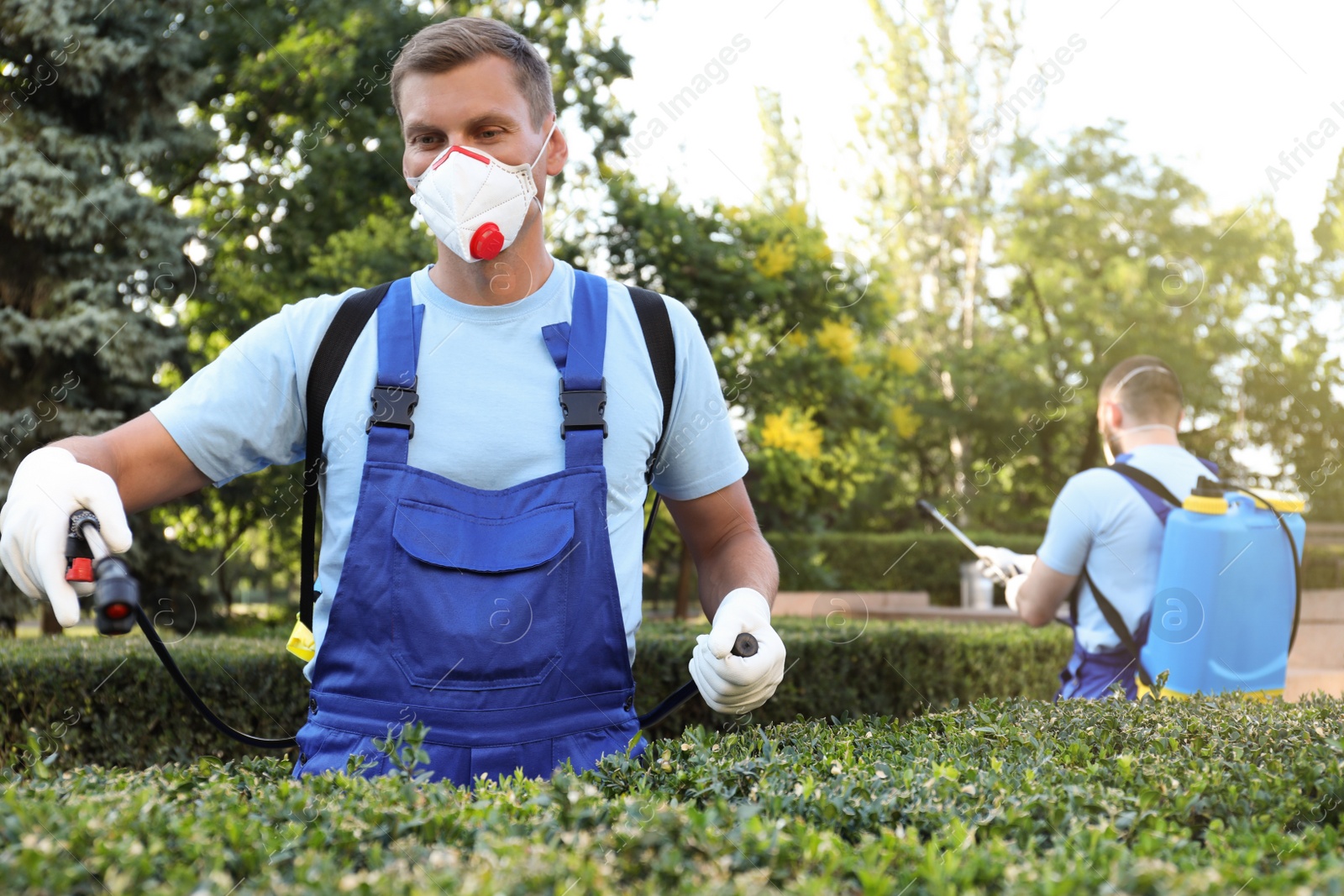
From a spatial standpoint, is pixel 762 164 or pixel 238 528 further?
pixel 762 164

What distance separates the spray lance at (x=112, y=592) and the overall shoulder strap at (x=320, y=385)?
0.30 m

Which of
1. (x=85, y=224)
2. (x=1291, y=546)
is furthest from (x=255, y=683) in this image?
(x=85, y=224)

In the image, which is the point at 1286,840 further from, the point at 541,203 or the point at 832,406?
the point at 832,406

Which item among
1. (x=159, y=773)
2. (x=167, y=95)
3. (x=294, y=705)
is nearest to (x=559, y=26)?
(x=167, y=95)

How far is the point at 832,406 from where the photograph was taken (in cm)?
1075

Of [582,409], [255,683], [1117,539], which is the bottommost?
[255,683]

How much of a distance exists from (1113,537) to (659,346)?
7.83 feet

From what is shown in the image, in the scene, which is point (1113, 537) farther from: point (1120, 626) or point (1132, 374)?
point (1132, 374)

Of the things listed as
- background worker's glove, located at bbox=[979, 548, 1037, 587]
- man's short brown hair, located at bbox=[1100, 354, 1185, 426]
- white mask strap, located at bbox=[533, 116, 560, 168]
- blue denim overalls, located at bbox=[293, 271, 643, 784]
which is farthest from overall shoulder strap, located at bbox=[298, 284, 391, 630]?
background worker's glove, located at bbox=[979, 548, 1037, 587]

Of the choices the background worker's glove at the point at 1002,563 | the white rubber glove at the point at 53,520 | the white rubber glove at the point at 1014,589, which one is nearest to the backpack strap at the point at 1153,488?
the white rubber glove at the point at 1014,589

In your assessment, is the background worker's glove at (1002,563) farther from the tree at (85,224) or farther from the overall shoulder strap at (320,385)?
the tree at (85,224)

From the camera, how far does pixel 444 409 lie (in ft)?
7.32

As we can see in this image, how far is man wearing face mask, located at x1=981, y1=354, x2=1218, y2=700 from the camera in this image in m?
4.04

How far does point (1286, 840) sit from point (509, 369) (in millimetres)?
1549
